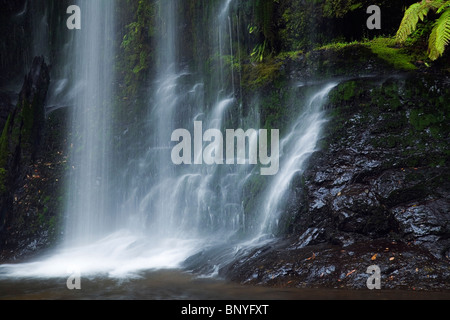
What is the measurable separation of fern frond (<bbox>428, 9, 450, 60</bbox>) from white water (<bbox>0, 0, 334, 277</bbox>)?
2343 mm

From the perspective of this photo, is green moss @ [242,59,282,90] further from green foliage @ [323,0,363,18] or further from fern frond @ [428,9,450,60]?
fern frond @ [428,9,450,60]

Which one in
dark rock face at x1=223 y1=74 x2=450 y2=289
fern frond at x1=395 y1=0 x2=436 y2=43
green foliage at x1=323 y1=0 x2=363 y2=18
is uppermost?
green foliage at x1=323 y1=0 x2=363 y2=18

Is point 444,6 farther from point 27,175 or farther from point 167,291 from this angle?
point 27,175

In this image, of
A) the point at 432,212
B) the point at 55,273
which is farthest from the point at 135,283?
the point at 432,212

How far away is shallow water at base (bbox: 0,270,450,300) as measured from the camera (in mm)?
4398

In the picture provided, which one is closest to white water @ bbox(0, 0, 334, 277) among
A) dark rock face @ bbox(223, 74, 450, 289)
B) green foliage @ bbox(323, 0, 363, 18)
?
dark rock face @ bbox(223, 74, 450, 289)

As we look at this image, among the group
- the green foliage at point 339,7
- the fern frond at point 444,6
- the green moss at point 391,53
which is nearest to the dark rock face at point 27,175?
the green foliage at point 339,7

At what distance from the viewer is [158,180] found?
36.1 feet

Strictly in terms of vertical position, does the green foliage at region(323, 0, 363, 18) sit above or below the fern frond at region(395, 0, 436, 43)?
above

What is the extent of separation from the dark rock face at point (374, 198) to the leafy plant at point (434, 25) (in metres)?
0.68

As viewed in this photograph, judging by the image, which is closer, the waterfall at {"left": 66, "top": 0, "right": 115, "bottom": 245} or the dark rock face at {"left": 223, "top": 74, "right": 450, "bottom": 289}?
the dark rock face at {"left": 223, "top": 74, "right": 450, "bottom": 289}

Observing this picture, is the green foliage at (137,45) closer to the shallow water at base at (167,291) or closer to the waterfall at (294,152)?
the waterfall at (294,152)

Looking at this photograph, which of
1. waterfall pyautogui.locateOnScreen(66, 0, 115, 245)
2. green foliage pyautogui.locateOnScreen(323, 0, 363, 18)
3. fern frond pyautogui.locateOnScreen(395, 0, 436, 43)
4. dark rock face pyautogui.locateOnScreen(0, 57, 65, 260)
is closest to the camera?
fern frond pyautogui.locateOnScreen(395, 0, 436, 43)

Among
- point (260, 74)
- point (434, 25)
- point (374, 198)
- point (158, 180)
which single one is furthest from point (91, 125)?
point (434, 25)
